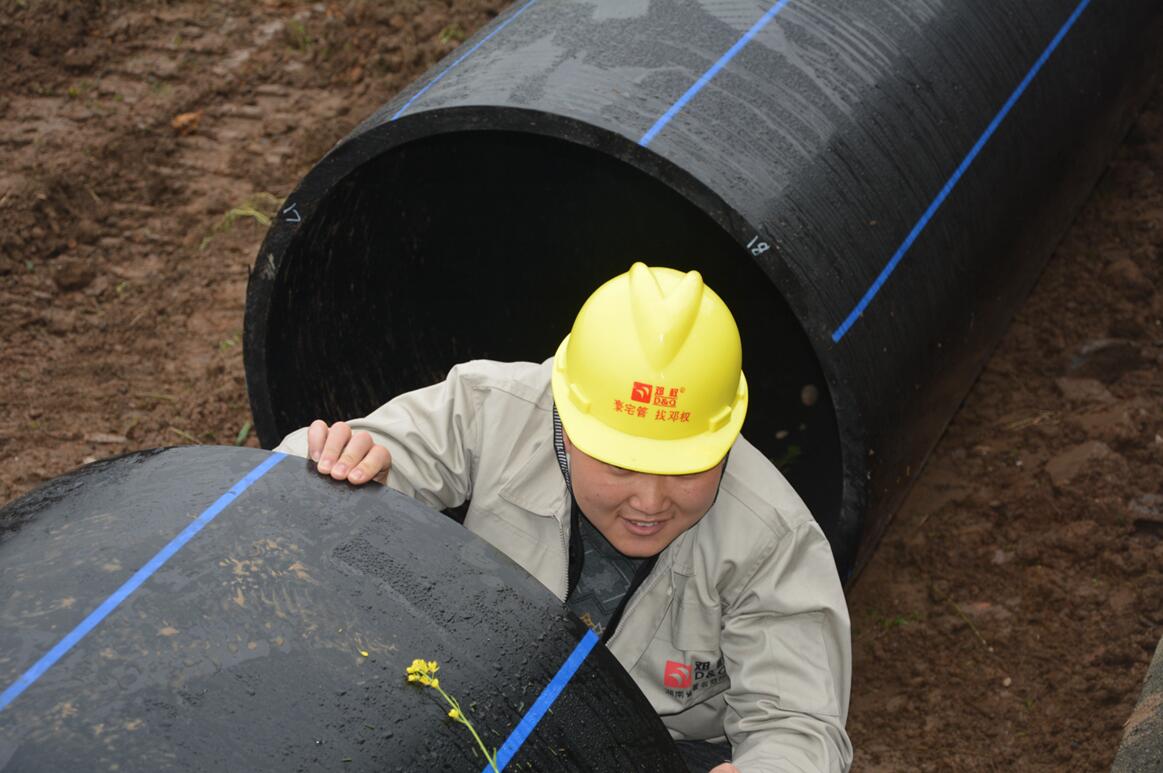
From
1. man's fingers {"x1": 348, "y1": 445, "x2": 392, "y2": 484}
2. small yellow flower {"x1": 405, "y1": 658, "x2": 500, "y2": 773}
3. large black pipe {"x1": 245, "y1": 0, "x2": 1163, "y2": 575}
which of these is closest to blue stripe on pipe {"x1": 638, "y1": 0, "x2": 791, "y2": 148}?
large black pipe {"x1": 245, "y1": 0, "x2": 1163, "y2": 575}

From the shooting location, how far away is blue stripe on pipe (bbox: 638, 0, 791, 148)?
2857mm

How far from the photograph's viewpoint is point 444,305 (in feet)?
13.9

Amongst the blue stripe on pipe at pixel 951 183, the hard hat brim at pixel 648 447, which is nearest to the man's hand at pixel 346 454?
the hard hat brim at pixel 648 447

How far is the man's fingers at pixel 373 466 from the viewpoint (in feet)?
7.62

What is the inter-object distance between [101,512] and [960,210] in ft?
7.07

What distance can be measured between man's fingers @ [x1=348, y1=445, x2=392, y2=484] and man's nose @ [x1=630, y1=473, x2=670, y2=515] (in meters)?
0.48

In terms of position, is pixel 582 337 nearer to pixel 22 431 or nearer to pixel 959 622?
pixel 959 622

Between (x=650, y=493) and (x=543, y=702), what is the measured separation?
0.57m

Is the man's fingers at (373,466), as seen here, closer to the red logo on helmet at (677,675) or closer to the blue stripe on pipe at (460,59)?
the red logo on helmet at (677,675)

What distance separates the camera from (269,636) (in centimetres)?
199

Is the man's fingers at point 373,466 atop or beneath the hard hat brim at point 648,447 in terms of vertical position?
atop

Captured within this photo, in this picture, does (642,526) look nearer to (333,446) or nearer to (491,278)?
(333,446)

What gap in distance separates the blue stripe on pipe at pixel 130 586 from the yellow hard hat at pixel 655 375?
60 centimetres

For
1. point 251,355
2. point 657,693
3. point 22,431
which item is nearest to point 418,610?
point 657,693
